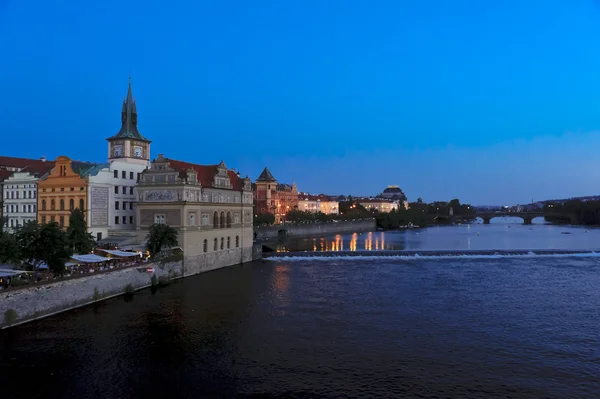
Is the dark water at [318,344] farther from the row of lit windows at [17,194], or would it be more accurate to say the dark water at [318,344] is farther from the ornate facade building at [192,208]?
the row of lit windows at [17,194]

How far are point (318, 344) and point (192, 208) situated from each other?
24253 mm

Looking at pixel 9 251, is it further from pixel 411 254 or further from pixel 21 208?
pixel 411 254

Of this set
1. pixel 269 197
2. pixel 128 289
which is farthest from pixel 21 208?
pixel 269 197

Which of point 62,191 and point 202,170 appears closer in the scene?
point 62,191

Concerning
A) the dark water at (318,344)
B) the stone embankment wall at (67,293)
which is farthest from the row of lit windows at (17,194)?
the dark water at (318,344)

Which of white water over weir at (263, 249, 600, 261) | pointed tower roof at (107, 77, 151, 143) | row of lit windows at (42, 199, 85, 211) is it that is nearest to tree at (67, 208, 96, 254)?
row of lit windows at (42, 199, 85, 211)

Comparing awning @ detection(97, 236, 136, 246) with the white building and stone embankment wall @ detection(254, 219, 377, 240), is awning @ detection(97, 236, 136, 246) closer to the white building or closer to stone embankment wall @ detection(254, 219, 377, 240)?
the white building

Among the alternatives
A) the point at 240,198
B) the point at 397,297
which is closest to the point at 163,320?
the point at 397,297

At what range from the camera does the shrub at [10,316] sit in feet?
82.8

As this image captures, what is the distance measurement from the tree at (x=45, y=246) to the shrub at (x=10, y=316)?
172 inches

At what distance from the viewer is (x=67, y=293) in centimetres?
2938

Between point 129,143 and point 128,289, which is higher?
point 129,143

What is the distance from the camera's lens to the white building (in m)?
47.0

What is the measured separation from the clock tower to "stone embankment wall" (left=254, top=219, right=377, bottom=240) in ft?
109
